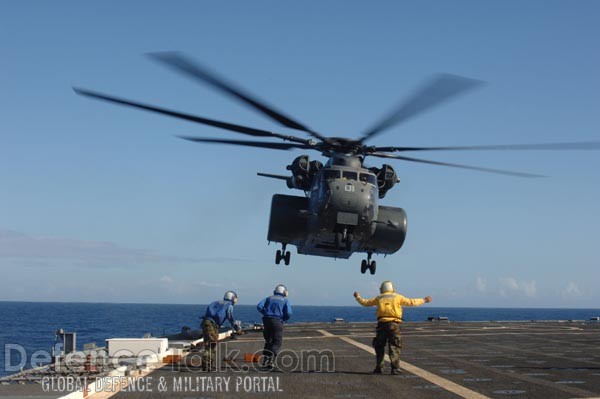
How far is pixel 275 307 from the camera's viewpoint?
16.6 metres

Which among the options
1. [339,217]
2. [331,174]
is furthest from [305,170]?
[339,217]

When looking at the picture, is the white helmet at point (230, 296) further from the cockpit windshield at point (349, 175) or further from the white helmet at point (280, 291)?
the cockpit windshield at point (349, 175)

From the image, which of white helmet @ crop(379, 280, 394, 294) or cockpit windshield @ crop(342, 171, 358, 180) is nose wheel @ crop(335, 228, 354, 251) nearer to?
cockpit windshield @ crop(342, 171, 358, 180)

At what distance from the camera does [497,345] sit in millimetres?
25547

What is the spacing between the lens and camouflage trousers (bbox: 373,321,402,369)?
591 inches

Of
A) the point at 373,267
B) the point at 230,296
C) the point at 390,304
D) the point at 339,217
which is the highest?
the point at 339,217

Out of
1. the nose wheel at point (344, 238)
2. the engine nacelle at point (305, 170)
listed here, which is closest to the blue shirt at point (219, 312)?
the nose wheel at point (344, 238)

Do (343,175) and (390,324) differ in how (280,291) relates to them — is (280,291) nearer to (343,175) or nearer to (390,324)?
(390,324)

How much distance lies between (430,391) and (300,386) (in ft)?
7.97

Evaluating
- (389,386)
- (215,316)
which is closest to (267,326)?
(215,316)

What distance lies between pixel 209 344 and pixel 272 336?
4.94ft

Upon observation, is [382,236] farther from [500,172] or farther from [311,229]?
[500,172]

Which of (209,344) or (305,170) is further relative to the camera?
(305,170)

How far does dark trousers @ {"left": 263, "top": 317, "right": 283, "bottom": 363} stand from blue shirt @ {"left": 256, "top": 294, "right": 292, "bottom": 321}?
119mm
